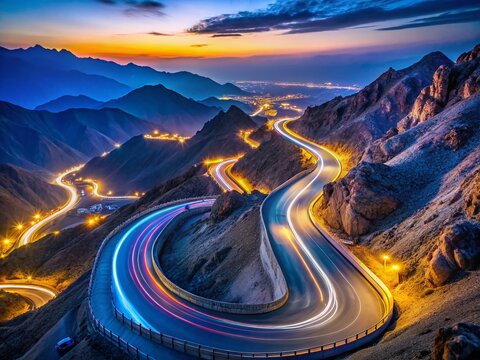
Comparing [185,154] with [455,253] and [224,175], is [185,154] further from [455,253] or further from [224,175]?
[455,253]

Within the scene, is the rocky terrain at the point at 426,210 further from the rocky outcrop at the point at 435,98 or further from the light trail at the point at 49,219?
the light trail at the point at 49,219

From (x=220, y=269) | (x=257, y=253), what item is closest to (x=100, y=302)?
(x=220, y=269)

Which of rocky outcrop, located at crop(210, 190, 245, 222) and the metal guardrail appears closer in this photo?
the metal guardrail

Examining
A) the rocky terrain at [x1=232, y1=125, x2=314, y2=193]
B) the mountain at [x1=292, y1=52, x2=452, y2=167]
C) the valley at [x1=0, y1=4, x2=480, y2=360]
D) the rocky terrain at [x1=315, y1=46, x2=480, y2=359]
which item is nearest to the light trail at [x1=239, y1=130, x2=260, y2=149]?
the rocky terrain at [x1=232, y1=125, x2=314, y2=193]

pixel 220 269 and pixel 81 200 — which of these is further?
pixel 81 200

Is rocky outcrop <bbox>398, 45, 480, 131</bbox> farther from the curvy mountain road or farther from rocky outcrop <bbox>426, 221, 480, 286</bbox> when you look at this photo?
rocky outcrop <bbox>426, 221, 480, 286</bbox>

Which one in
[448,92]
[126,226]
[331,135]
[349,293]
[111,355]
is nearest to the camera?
[111,355]

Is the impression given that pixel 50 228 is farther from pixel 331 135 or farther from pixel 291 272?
pixel 291 272
